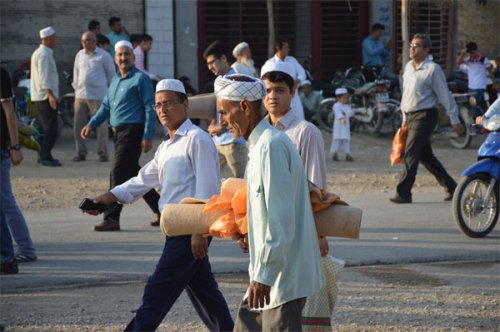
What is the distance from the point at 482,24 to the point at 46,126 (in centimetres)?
2169

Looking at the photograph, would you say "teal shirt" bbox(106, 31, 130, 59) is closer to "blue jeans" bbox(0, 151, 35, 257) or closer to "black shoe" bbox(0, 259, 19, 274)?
"blue jeans" bbox(0, 151, 35, 257)

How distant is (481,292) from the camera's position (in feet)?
25.1

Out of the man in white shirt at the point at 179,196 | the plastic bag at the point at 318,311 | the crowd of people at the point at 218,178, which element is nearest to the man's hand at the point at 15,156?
the crowd of people at the point at 218,178

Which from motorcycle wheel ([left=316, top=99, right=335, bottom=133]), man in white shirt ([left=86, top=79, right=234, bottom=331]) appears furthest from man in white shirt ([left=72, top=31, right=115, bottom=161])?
man in white shirt ([left=86, top=79, right=234, bottom=331])

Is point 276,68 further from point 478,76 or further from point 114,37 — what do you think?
point 478,76

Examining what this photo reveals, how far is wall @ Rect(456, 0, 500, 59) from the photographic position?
108ft

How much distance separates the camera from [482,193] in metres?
9.77

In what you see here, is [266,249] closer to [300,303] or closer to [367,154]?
[300,303]

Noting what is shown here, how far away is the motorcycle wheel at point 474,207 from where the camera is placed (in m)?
9.62

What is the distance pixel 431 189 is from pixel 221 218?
8.33 meters

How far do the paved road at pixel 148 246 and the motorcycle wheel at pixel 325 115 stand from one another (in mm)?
7158

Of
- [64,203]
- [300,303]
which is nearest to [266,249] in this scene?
[300,303]

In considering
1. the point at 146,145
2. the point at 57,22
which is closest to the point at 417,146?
the point at 146,145

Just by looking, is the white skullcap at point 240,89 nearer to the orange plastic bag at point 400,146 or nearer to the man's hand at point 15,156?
the man's hand at point 15,156
